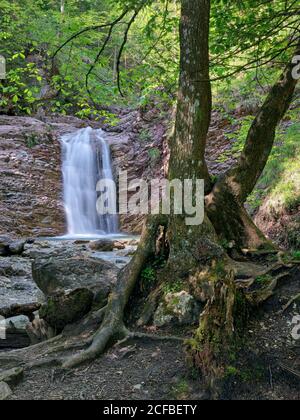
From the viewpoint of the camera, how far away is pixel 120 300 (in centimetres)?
442

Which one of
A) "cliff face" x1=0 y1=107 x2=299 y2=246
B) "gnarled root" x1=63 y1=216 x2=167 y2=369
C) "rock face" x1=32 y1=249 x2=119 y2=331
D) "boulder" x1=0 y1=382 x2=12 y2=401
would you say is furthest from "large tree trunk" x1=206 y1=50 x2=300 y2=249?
"cliff face" x1=0 y1=107 x2=299 y2=246

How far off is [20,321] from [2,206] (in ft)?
38.1

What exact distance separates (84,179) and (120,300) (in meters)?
16.3

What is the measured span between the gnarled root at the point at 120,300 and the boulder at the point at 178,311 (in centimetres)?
40

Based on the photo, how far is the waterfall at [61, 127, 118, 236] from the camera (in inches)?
746

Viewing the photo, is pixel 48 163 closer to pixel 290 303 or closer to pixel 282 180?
pixel 282 180

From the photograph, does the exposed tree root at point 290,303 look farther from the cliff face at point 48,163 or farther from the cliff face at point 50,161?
the cliff face at point 48,163

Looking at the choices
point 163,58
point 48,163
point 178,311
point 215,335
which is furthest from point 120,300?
point 48,163

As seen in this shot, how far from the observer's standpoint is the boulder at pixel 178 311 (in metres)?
4.14

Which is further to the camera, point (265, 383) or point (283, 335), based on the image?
point (283, 335)

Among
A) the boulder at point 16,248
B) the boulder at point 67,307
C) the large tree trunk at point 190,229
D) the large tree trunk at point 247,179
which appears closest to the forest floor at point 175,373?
the large tree trunk at point 190,229

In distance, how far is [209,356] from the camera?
3.27 metres

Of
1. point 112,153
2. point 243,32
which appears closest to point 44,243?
point 112,153
